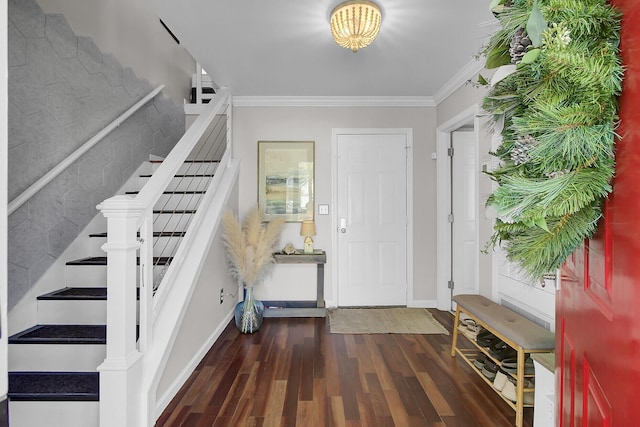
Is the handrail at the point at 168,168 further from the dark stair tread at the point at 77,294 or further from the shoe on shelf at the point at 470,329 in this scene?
the shoe on shelf at the point at 470,329

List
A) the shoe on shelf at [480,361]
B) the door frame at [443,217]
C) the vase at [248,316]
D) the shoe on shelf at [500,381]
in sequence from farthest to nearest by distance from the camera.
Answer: the door frame at [443,217], the vase at [248,316], the shoe on shelf at [480,361], the shoe on shelf at [500,381]

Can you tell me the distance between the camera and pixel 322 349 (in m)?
2.71

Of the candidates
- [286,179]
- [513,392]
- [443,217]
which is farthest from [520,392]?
[286,179]

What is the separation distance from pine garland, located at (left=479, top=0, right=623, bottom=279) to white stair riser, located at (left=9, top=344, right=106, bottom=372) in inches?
84.2

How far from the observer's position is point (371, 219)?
3.82 meters

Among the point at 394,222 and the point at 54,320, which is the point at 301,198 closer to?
the point at 394,222

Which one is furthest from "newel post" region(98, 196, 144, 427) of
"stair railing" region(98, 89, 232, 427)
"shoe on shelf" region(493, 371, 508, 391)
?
"shoe on shelf" region(493, 371, 508, 391)

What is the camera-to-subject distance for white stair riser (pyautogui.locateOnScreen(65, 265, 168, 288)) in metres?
2.29

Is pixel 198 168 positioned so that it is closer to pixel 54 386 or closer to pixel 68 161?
pixel 68 161

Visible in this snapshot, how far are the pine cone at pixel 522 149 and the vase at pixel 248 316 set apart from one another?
2.84 metres

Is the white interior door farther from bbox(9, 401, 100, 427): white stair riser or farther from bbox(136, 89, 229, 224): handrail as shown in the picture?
bbox(9, 401, 100, 427): white stair riser

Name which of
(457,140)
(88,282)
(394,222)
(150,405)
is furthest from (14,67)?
(457,140)

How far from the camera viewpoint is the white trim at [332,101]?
12.3ft

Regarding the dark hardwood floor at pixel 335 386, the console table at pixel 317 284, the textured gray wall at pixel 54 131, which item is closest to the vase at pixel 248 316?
the dark hardwood floor at pixel 335 386
